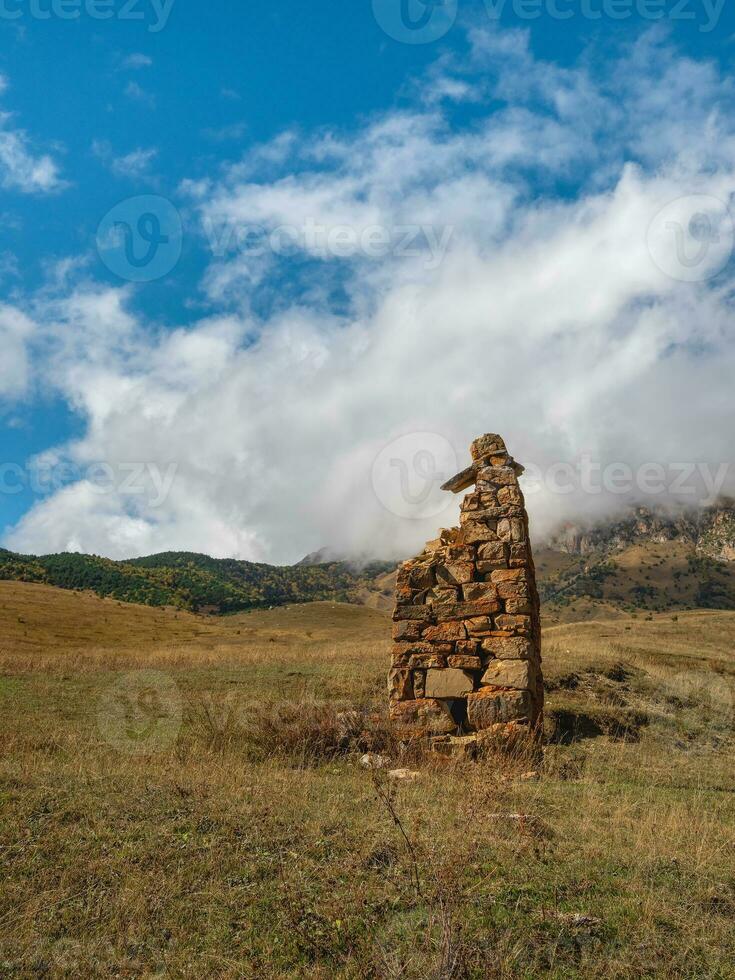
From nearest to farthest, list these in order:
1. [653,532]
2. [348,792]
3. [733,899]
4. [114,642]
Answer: [733,899] < [348,792] < [114,642] < [653,532]

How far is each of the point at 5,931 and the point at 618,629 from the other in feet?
111

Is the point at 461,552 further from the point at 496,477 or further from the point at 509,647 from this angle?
the point at 509,647

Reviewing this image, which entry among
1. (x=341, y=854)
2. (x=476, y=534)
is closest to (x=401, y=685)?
(x=476, y=534)

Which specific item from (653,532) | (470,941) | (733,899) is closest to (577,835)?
(733,899)

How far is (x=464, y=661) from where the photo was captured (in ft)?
33.9

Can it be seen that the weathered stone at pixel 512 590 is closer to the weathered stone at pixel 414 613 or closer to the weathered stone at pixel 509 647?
the weathered stone at pixel 509 647

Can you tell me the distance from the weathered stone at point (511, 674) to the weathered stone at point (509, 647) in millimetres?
80

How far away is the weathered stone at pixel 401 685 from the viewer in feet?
34.3

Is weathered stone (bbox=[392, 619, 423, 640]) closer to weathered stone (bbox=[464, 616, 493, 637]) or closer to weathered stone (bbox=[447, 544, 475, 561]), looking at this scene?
weathered stone (bbox=[464, 616, 493, 637])

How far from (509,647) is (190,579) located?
3798 inches

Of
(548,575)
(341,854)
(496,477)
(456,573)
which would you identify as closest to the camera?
(341,854)

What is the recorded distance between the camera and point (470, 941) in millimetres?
3822

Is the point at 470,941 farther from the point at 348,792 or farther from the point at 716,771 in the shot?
the point at 716,771

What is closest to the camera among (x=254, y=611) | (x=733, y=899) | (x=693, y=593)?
(x=733, y=899)
